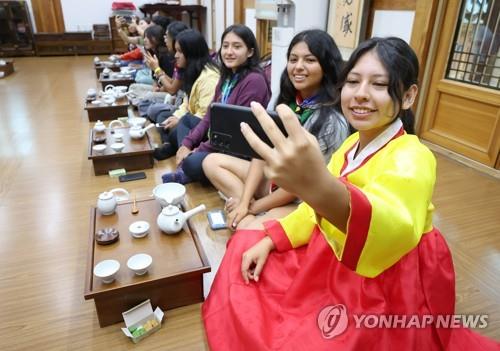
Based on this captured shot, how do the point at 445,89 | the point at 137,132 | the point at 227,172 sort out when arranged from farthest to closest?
the point at 445,89
the point at 137,132
the point at 227,172

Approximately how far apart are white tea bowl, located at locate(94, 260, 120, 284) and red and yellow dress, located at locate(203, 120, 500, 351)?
14.0 inches

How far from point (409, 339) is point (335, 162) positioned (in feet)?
1.68

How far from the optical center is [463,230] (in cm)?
189

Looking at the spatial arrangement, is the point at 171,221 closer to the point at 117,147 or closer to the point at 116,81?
the point at 117,147

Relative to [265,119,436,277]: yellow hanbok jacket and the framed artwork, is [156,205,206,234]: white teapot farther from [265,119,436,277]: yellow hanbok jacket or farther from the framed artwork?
the framed artwork

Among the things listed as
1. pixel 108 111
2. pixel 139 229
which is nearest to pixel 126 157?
pixel 139 229

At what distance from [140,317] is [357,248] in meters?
0.92

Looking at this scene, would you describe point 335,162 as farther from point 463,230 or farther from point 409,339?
point 463,230

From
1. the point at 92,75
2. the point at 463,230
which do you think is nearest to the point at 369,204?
the point at 463,230

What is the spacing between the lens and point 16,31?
798cm

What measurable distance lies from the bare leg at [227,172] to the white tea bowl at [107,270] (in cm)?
83

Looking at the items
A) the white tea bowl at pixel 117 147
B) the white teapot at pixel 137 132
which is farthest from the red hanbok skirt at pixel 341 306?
the white teapot at pixel 137 132

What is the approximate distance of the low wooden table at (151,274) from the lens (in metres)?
1.19

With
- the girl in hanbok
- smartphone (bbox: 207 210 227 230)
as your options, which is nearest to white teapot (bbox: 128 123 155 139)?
smartphone (bbox: 207 210 227 230)
